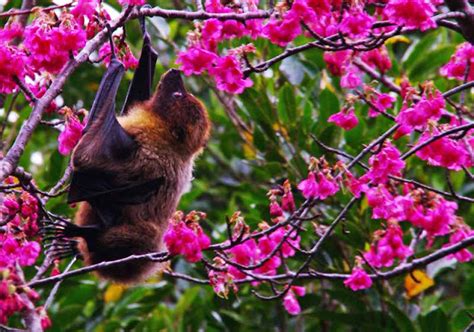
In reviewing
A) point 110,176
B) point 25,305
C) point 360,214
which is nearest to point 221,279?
point 110,176

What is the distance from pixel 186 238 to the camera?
14.7 ft

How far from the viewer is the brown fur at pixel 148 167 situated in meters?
5.18

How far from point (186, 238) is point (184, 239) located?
1cm

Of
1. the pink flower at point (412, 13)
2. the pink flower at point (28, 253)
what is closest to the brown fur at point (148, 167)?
the pink flower at point (28, 253)

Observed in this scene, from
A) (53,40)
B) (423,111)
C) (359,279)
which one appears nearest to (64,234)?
(53,40)

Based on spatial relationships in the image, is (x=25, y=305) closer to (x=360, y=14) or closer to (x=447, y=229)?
(x=360, y=14)

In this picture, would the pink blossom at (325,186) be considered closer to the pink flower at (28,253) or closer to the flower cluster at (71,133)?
the flower cluster at (71,133)

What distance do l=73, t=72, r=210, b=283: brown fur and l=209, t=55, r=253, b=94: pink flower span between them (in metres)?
0.80

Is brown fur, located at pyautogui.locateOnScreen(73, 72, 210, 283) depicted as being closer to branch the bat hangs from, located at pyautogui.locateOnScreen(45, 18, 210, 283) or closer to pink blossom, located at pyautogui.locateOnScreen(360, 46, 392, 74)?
branch the bat hangs from, located at pyautogui.locateOnScreen(45, 18, 210, 283)

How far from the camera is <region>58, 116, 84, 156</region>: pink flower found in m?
4.99

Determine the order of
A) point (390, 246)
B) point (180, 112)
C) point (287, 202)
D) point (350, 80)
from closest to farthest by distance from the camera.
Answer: point (287, 202), point (390, 246), point (350, 80), point (180, 112)

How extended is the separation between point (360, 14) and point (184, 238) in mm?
1392

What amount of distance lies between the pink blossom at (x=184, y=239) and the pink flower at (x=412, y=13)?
142 cm

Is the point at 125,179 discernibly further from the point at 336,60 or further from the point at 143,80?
the point at 336,60
